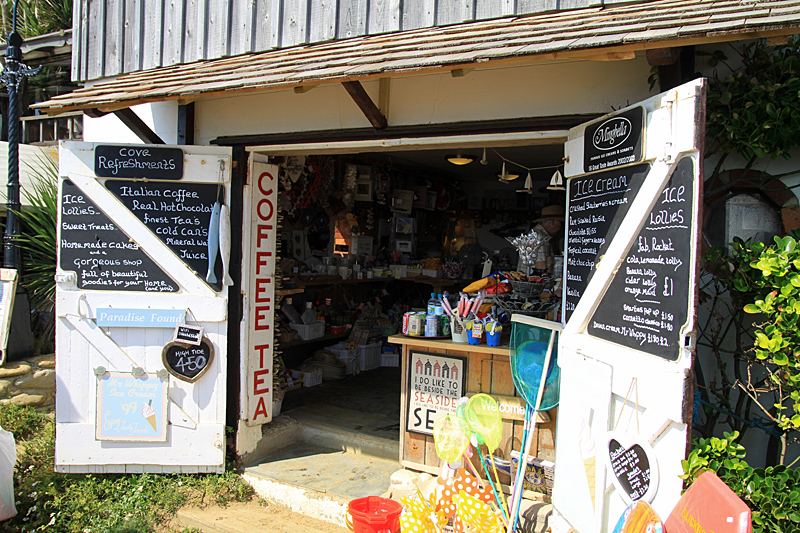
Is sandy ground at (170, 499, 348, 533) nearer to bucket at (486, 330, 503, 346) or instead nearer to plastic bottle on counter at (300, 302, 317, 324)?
bucket at (486, 330, 503, 346)

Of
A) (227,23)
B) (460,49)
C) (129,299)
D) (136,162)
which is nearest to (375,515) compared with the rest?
(129,299)

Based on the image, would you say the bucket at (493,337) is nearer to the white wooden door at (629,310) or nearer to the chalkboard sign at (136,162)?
the white wooden door at (629,310)

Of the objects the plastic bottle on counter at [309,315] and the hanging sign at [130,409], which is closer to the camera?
the hanging sign at [130,409]

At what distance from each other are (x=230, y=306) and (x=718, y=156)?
3925 mm

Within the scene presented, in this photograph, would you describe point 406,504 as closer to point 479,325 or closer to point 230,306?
point 479,325

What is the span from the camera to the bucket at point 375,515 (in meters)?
3.49

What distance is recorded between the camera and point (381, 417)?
227 inches

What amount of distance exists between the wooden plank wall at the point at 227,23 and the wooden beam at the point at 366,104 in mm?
732

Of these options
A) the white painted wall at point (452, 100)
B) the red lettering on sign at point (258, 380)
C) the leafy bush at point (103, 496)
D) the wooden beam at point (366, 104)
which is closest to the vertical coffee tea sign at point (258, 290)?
the red lettering on sign at point (258, 380)

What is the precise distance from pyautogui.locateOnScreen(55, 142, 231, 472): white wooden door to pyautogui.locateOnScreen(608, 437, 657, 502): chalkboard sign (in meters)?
3.29

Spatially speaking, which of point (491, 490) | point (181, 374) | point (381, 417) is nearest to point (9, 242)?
point (181, 374)

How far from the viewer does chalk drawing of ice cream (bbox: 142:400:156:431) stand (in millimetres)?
4586

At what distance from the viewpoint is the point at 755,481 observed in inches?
92.4

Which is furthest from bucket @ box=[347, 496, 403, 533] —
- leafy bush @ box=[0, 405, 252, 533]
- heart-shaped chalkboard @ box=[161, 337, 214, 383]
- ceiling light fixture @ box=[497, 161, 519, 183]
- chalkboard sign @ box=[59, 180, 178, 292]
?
ceiling light fixture @ box=[497, 161, 519, 183]
